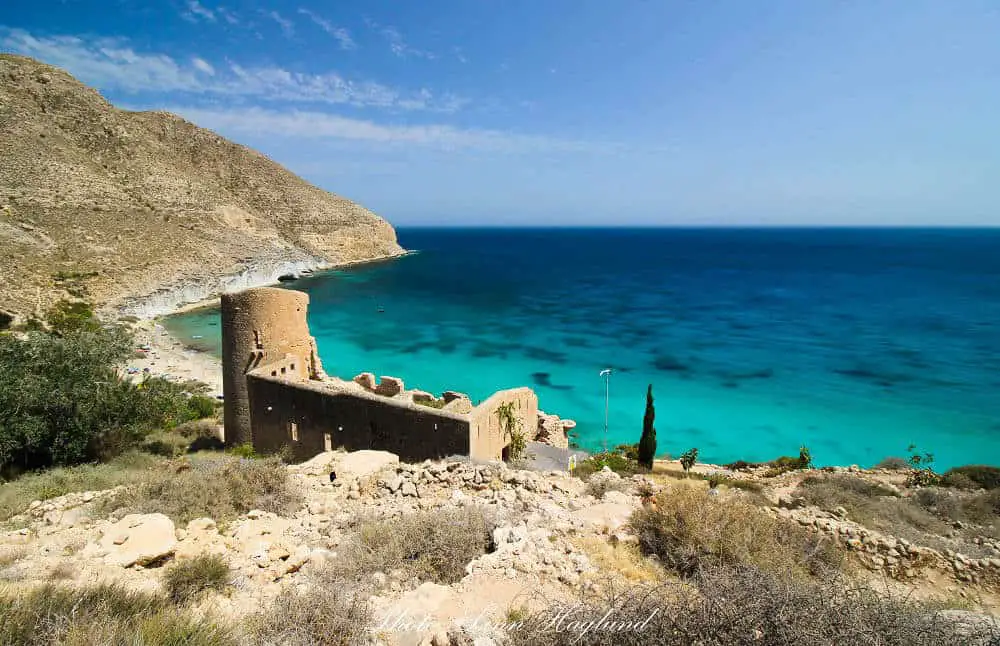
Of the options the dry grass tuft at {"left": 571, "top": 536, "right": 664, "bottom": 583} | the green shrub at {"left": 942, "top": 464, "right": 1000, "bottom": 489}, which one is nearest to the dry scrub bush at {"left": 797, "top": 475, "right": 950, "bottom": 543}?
the green shrub at {"left": 942, "top": 464, "right": 1000, "bottom": 489}

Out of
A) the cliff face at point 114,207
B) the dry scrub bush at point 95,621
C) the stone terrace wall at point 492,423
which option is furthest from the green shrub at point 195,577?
the cliff face at point 114,207

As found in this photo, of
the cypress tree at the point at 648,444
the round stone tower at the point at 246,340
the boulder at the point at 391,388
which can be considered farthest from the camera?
the boulder at the point at 391,388

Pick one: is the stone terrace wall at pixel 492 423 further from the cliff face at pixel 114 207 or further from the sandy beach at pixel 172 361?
the cliff face at pixel 114 207

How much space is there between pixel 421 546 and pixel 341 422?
5492 millimetres

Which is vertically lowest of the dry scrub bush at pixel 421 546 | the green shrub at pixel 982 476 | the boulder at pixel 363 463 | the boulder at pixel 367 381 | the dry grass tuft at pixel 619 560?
the green shrub at pixel 982 476

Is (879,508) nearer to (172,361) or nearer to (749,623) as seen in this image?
(749,623)

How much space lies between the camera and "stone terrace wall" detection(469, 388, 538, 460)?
31.1 ft

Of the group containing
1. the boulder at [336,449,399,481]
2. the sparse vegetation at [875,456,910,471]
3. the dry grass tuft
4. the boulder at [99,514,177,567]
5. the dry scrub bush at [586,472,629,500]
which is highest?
the boulder at [99,514,177,567]

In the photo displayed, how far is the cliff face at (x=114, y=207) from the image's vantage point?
113 ft

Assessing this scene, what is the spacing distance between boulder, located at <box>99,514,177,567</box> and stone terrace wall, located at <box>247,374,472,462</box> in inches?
172

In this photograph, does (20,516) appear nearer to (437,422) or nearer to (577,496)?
(437,422)

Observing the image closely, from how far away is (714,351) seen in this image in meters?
38.0

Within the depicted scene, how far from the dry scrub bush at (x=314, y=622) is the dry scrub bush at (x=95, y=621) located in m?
0.25

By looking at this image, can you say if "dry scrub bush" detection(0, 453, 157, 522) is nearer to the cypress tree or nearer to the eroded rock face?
the eroded rock face
